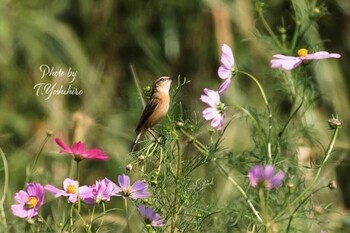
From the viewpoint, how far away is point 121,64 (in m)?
3.68

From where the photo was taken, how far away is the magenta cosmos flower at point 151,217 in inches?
52.1

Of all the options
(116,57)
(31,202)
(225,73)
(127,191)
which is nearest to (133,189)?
(127,191)

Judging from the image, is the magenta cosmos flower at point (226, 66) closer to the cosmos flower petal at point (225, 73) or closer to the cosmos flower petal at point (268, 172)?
the cosmos flower petal at point (225, 73)

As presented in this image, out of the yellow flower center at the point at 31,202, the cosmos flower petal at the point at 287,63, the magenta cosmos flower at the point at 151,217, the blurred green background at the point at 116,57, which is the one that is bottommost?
the blurred green background at the point at 116,57

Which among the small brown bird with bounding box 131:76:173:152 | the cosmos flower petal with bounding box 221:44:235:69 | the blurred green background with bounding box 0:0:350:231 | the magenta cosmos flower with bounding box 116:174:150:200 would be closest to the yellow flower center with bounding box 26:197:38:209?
the magenta cosmos flower with bounding box 116:174:150:200

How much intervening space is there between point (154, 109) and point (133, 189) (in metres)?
0.22

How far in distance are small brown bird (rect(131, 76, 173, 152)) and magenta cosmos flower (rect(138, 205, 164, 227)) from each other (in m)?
0.20

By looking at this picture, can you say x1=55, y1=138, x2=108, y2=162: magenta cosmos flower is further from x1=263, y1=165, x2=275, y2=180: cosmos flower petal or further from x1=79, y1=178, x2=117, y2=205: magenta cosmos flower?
x1=263, y1=165, x2=275, y2=180: cosmos flower petal

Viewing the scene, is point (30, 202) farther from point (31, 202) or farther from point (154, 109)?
point (154, 109)

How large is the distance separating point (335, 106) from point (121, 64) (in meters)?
0.90

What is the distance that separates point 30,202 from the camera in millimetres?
1343

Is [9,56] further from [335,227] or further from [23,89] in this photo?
[335,227]

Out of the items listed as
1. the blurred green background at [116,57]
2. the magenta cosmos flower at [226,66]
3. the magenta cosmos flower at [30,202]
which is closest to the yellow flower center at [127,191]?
the magenta cosmos flower at [30,202]

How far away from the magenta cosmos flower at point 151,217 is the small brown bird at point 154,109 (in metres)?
0.20
